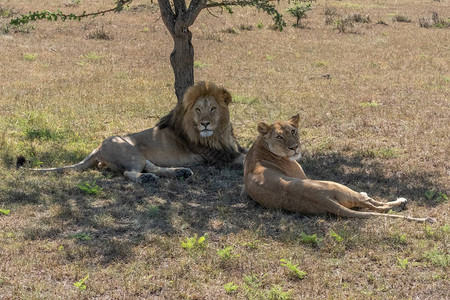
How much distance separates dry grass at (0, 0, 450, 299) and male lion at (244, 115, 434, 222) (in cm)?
14

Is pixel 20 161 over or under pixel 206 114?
under

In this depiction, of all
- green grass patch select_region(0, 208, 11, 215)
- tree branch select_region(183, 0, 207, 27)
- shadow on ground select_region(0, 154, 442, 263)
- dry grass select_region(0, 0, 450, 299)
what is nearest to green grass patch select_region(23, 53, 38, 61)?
dry grass select_region(0, 0, 450, 299)

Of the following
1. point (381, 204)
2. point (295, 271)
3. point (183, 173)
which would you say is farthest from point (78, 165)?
point (295, 271)

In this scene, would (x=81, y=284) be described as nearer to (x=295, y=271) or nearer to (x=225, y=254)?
(x=225, y=254)

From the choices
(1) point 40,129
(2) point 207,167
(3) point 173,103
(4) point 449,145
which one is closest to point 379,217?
(2) point 207,167

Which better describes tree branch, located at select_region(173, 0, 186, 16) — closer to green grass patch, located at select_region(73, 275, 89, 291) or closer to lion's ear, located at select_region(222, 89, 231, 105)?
lion's ear, located at select_region(222, 89, 231, 105)

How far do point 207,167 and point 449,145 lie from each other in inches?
142

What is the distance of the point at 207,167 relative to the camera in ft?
25.6

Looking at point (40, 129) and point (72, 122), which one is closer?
point (40, 129)

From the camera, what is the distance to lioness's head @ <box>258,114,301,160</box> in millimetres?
6316

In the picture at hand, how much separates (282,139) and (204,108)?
161 cm

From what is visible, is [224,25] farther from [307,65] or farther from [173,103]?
Result: [173,103]

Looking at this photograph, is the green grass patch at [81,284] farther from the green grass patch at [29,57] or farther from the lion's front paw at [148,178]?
the green grass patch at [29,57]

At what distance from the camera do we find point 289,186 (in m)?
5.66
